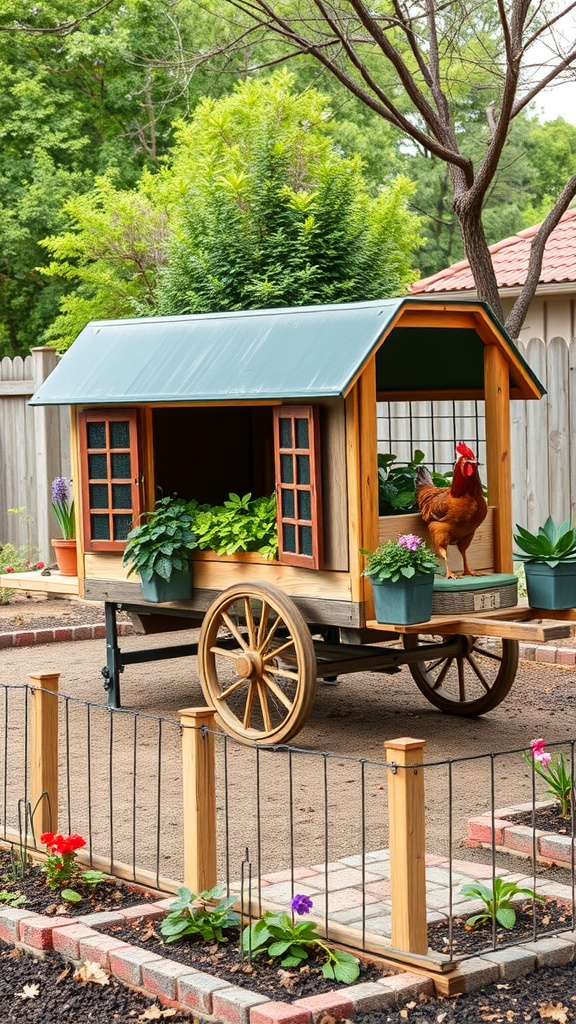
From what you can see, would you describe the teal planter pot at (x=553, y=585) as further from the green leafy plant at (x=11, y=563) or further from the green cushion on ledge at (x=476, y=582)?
the green leafy plant at (x=11, y=563)

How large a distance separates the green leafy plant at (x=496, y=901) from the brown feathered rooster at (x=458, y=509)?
2.74 m

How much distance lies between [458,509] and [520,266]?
27.6 ft

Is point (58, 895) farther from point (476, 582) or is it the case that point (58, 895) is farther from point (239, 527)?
point (239, 527)

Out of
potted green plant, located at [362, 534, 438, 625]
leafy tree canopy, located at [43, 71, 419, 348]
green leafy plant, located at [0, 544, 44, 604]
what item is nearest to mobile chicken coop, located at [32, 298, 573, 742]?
potted green plant, located at [362, 534, 438, 625]

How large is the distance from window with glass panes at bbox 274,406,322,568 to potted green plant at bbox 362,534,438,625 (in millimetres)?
470

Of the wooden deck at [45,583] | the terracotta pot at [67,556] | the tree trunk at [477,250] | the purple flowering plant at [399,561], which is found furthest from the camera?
the tree trunk at [477,250]

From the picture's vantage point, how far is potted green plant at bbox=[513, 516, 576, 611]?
277 inches

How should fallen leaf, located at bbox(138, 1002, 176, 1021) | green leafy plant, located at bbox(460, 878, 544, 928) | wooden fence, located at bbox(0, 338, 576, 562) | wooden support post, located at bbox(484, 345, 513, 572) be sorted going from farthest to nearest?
1. wooden fence, located at bbox(0, 338, 576, 562)
2. wooden support post, located at bbox(484, 345, 513, 572)
3. green leafy plant, located at bbox(460, 878, 544, 928)
4. fallen leaf, located at bbox(138, 1002, 176, 1021)

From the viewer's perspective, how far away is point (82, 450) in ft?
27.6

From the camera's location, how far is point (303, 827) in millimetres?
6047

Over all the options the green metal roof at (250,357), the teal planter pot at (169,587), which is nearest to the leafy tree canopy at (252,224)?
A: the green metal roof at (250,357)

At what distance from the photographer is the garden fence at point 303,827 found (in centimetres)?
415

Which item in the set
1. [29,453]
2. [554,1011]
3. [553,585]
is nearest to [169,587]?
[553,585]

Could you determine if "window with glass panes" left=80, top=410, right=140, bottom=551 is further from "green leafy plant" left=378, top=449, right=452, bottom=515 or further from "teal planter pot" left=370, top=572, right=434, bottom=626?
"teal planter pot" left=370, top=572, right=434, bottom=626
